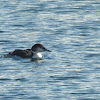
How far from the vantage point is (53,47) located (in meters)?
25.2

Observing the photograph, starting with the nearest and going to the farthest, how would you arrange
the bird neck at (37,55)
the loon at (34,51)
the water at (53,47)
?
the water at (53,47)
the loon at (34,51)
the bird neck at (37,55)

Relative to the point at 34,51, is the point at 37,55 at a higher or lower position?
lower

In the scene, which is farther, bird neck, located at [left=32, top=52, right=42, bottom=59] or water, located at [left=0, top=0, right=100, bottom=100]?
bird neck, located at [left=32, top=52, right=42, bottom=59]

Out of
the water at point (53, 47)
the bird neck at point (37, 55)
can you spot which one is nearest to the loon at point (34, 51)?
the bird neck at point (37, 55)

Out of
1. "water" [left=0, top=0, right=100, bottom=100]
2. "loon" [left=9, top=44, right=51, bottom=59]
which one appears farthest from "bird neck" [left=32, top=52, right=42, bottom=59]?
"water" [left=0, top=0, right=100, bottom=100]

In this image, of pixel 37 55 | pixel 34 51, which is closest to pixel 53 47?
pixel 34 51

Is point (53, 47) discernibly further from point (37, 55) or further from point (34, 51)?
point (37, 55)

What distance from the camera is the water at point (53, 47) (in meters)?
18.4

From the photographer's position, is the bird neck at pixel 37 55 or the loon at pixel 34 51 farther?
the bird neck at pixel 37 55

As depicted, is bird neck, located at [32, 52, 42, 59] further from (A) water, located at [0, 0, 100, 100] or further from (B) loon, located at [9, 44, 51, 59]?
(A) water, located at [0, 0, 100, 100]

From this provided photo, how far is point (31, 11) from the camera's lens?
1387 inches

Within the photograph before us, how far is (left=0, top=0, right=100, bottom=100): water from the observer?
1839 centimetres

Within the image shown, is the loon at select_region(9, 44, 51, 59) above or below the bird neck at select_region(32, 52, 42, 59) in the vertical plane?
above

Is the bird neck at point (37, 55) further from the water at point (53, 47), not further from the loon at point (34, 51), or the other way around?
the water at point (53, 47)
